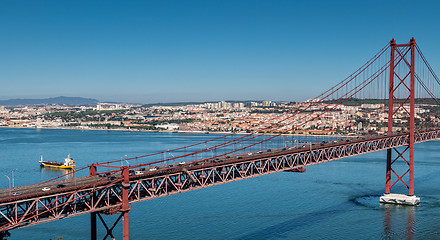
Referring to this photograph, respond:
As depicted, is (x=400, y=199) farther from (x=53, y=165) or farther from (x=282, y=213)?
(x=53, y=165)

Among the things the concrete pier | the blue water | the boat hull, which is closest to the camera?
the blue water

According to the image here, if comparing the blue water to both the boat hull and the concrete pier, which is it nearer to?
the concrete pier

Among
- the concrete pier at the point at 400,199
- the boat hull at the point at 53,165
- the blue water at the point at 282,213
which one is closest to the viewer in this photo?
the blue water at the point at 282,213

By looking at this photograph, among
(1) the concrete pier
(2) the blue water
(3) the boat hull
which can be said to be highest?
(1) the concrete pier

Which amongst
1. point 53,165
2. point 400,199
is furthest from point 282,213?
point 53,165

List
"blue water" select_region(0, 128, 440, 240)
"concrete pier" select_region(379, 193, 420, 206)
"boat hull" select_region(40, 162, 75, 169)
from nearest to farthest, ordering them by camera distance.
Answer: "blue water" select_region(0, 128, 440, 240), "concrete pier" select_region(379, 193, 420, 206), "boat hull" select_region(40, 162, 75, 169)

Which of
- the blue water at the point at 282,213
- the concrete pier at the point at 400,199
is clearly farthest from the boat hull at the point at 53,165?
the concrete pier at the point at 400,199

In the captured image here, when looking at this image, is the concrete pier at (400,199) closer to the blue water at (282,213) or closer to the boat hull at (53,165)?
the blue water at (282,213)

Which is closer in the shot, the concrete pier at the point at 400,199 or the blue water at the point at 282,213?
the blue water at the point at 282,213

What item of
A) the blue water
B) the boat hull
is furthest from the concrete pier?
the boat hull
